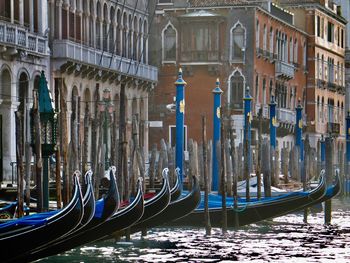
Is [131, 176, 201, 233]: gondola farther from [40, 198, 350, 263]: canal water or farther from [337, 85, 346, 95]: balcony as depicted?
[337, 85, 346, 95]: balcony

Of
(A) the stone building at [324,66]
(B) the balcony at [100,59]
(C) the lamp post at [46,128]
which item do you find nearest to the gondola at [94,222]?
(C) the lamp post at [46,128]

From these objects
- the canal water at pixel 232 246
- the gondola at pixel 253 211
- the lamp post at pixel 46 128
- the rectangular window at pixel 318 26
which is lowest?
the canal water at pixel 232 246

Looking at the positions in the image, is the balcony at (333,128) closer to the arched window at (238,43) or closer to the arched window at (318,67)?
the arched window at (318,67)

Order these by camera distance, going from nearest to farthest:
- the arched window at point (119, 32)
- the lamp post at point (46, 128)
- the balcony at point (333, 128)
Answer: the lamp post at point (46, 128), the arched window at point (119, 32), the balcony at point (333, 128)

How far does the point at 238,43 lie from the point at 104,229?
21.7 meters

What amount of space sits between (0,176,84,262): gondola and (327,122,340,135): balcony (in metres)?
33.6

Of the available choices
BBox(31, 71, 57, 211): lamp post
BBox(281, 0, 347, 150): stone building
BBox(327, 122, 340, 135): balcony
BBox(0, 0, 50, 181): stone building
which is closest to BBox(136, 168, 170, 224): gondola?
BBox(31, 71, 57, 211): lamp post

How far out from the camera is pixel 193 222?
23156 millimetres

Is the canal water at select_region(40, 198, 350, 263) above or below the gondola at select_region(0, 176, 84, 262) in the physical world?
below

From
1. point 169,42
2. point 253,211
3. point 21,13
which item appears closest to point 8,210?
point 253,211

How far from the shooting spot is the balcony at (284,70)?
140ft

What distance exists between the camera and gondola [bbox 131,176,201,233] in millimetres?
20984

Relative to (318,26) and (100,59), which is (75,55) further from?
(318,26)

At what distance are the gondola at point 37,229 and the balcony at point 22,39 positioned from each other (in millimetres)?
9983
